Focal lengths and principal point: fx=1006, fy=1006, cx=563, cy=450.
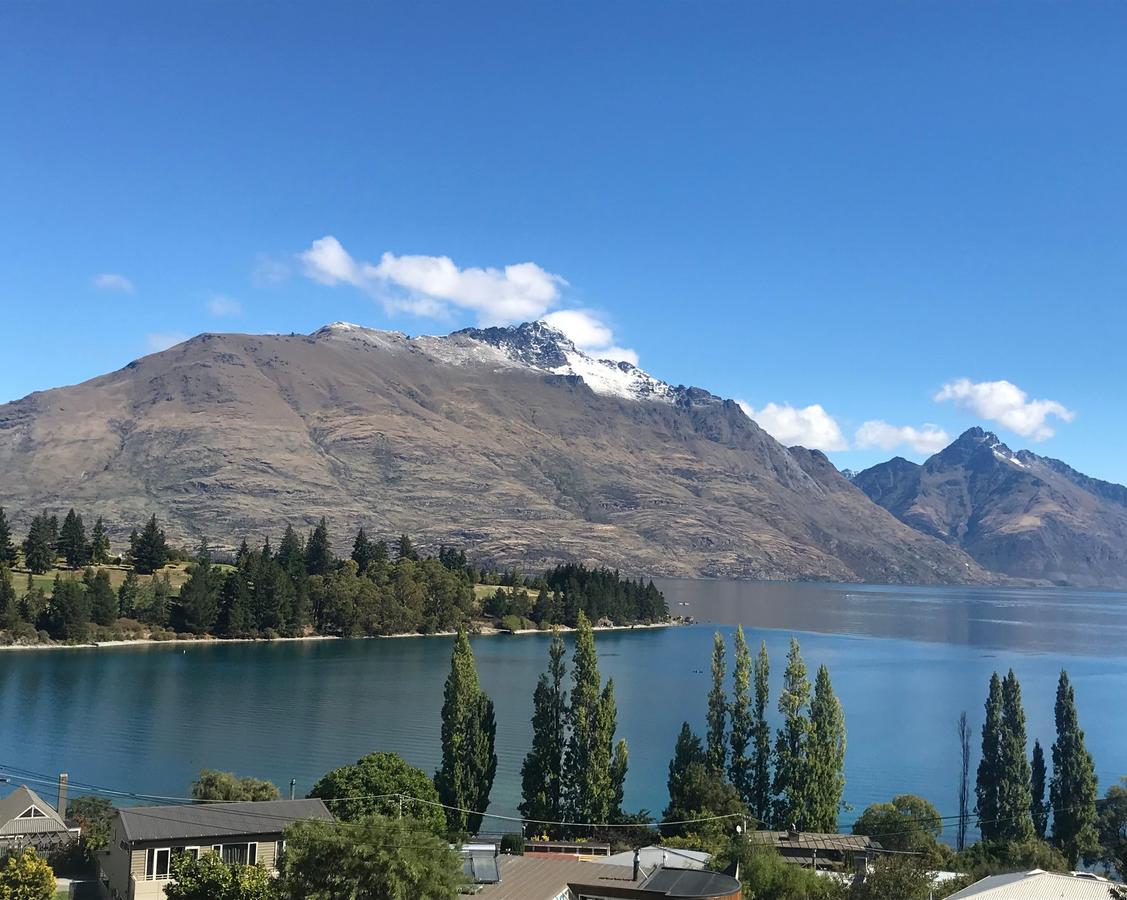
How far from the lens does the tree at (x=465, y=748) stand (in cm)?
5156

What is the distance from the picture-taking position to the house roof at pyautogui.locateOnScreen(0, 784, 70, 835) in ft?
134

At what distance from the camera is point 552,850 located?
45500mm

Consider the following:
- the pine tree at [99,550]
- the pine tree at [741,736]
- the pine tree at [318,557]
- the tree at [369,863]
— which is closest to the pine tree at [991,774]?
the pine tree at [741,736]

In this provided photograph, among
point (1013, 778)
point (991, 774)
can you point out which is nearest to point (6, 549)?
point (991, 774)

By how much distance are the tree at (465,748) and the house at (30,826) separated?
1752 cm

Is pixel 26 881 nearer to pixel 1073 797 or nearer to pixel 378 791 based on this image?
pixel 378 791

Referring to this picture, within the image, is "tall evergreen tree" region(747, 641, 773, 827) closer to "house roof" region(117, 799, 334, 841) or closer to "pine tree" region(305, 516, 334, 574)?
"house roof" region(117, 799, 334, 841)

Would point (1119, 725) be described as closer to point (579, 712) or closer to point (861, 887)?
point (579, 712)

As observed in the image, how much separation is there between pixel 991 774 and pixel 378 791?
3546 cm

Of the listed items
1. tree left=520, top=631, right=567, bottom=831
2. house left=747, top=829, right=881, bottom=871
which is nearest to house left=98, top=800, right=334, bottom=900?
tree left=520, top=631, right=567, bottom=831

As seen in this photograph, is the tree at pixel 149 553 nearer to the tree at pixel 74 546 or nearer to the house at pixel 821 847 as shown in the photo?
the tree at pixel 74 546

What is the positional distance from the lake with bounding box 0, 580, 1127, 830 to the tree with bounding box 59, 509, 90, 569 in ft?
102

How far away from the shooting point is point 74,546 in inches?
6102

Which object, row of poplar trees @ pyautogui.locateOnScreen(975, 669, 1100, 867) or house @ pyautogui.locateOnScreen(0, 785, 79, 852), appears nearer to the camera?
house @ pyautogui.locateOnScreen(0, 785, 79, 852)
